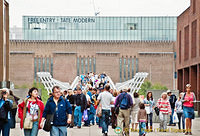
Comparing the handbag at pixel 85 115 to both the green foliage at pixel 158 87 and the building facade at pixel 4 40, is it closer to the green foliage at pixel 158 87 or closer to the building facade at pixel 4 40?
the building facade at pixel 4 40

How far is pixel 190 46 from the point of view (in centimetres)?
4538

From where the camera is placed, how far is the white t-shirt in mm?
15664

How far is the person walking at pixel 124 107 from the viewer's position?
47.8ft

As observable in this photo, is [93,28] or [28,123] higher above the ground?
[93,28]

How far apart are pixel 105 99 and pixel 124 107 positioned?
130 cm

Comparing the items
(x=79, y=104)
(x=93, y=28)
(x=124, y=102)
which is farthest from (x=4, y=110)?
(x=93, y=28)

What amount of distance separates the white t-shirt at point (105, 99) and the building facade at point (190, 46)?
1032 inches

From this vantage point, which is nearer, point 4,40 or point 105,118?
point 105,118

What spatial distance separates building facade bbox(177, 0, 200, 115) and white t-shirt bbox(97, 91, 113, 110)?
1032 inches

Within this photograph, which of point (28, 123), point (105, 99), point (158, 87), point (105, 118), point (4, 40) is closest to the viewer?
point (28, 123)

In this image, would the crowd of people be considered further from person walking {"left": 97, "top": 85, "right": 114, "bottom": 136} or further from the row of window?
the row of window

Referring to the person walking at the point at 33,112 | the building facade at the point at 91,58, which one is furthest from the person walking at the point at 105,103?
the building facade at the point at 91,58

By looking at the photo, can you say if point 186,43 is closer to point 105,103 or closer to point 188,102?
point 188,102

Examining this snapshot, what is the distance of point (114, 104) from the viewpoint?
15109 millimetres
